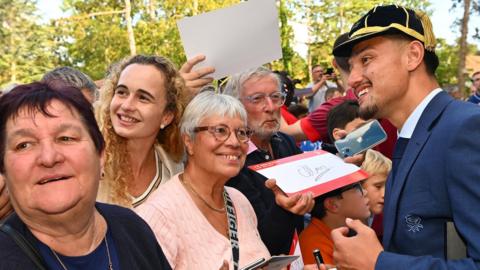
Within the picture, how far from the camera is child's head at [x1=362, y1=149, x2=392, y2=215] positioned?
4184mm

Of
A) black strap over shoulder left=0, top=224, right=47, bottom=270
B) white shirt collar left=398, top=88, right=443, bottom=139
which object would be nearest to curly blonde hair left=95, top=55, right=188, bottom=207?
black strap over shoulder left=0, top=224, right=47, bottom=270

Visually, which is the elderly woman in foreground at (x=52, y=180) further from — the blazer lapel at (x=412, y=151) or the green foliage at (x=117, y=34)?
the green foliage at (x=117, y=34)

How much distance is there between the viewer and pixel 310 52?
36938 mm

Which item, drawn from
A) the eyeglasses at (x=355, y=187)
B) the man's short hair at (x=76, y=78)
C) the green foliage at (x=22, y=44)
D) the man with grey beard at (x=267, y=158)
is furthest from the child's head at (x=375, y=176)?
the green foliage at (x=22, y=44)

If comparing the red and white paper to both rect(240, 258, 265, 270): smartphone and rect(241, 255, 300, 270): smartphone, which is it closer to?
rect(241, 255, 300, 270): smartphone

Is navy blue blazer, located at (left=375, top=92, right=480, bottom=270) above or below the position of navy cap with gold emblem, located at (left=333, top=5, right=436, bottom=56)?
below

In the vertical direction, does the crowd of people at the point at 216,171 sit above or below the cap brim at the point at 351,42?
below

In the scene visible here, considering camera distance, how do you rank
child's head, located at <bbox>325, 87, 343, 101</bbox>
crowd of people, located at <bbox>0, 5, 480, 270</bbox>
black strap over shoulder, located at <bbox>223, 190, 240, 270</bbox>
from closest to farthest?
crowd of people, located at <bbox>0, 5, 480, 270</bbox> < black strap over shoulder, located at <bbox>223, 190, 240, 270</bbox> < child's head, located at <bbox>325, 87, 343, 101</bbox>

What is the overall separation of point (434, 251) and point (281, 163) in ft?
3.82

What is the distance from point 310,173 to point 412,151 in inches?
35.1

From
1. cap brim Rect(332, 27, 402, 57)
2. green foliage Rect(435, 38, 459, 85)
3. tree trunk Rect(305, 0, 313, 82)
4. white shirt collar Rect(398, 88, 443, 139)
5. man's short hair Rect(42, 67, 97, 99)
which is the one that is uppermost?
cap brim Rect(332, 27, 402, 57)

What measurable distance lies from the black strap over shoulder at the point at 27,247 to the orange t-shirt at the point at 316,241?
213cm

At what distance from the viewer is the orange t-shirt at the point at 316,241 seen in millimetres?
3535

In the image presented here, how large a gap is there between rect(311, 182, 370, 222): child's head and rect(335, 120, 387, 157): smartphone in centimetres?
36
